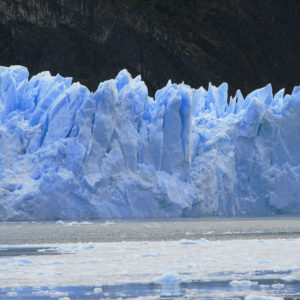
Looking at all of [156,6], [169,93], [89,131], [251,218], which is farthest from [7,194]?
[156,6]

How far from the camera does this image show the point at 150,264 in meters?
9.76

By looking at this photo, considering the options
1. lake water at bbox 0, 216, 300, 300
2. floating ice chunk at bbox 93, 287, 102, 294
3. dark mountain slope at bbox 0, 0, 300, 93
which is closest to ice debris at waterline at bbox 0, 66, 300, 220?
lake water at bbox 0, 216, 300, 300

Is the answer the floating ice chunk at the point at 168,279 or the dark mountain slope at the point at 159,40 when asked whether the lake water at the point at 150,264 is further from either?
the dark mountain slope at the point at 159,40

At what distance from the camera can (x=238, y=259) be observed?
10.2 m

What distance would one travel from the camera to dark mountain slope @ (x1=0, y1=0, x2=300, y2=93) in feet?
101

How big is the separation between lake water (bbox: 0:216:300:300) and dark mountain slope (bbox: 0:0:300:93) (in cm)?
1565

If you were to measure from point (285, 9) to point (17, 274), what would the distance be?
89.5 ft

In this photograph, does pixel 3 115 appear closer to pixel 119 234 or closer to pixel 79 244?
pixel 119 234

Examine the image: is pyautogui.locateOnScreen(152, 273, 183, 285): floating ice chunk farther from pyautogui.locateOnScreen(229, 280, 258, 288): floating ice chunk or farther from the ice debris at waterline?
the ice debris at waterline

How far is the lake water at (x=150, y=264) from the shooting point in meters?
7.63

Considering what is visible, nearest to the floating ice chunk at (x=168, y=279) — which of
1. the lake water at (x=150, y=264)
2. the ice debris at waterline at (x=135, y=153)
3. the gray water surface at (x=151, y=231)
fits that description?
the lake water at (x=150, y=264)

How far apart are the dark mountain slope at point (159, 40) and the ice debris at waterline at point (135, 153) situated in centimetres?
985

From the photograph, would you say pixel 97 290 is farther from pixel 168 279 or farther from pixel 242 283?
pixel 242 283

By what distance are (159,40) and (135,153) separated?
574 inches
